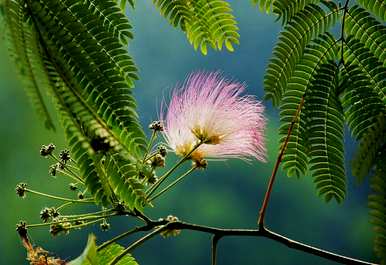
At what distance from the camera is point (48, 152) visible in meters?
1.12

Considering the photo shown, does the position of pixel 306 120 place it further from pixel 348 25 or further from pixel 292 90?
pixel 348 25

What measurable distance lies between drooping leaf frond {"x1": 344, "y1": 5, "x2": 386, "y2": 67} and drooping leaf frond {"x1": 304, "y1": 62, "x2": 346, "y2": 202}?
0.38 ft

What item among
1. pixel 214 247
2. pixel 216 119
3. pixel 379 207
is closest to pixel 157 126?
pixel 216 119

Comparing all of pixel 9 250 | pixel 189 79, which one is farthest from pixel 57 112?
pixel 9 250

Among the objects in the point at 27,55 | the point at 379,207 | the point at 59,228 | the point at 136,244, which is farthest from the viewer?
the point at 59,228

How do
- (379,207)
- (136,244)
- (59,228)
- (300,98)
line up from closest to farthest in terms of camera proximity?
(379,207), (136,244), (59,228), (300,98)

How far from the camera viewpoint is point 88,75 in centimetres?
75

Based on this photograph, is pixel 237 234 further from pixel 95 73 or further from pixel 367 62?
pixel 367 62

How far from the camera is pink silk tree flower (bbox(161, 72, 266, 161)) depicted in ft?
3.76

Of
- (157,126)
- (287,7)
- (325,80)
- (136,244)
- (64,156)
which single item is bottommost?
(136,244)

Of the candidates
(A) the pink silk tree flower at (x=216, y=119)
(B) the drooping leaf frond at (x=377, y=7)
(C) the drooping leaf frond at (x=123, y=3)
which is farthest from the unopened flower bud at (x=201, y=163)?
(B) the drooping leaf frond at (x=377, y=7)

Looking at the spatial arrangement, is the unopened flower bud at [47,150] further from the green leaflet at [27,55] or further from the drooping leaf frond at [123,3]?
the green leaflet at [27,55]

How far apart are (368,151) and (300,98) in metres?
0.41

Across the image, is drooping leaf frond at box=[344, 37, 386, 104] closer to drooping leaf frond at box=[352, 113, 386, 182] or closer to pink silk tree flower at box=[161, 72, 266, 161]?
pink silk tree flower at box=[161, 72, 266, 161]
